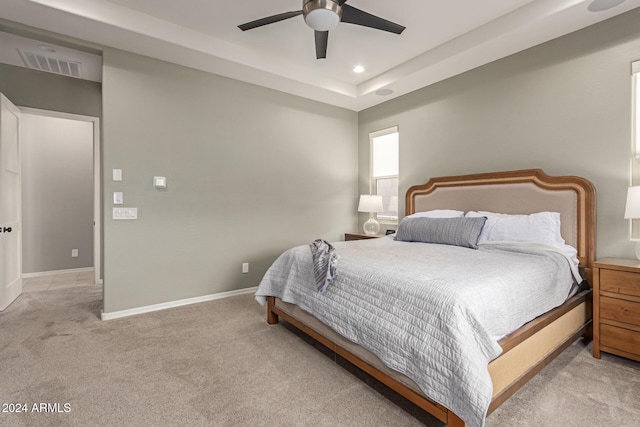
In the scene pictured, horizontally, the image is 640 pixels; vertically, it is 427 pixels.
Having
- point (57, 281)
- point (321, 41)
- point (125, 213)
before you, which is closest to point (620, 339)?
point (321, 41)

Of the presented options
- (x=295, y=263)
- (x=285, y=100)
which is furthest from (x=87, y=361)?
(x=285, y=100)

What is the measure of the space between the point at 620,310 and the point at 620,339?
198 mm

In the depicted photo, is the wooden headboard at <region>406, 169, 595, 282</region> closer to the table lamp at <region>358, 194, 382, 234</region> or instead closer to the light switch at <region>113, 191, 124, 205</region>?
the table lamp at <region>358, 194, 382, 234</region>

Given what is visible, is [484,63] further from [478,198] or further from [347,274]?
[347,274]

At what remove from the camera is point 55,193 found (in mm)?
4844

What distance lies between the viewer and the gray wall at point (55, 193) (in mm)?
4637

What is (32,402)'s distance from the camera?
170cm

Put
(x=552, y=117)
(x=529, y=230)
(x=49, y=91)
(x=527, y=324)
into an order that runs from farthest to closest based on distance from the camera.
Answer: (x=49, y=91)
(x=552, y=117)
(x=529, y=230)
(x=527, y=324)

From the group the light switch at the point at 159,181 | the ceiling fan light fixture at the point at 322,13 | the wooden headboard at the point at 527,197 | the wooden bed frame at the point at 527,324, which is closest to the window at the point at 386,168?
the wooden bed frame at the point at 527,324

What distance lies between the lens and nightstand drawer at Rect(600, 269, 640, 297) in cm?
205

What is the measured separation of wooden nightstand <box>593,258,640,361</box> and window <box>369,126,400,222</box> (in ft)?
7.88

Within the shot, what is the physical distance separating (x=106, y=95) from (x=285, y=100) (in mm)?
2017

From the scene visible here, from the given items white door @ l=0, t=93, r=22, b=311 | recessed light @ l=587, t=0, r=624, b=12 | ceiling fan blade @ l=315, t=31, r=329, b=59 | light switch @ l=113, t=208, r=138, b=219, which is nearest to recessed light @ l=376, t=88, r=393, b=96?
ceiling fan blade @ l=315, t=31, r=329, b=59

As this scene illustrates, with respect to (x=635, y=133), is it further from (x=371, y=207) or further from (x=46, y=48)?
(x=46, y=48)
